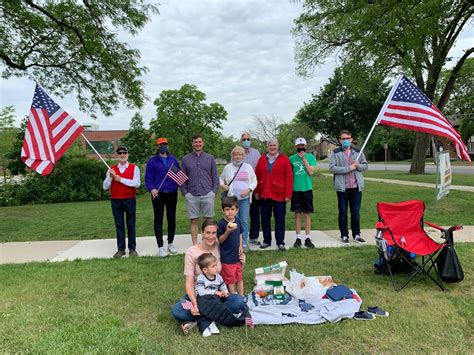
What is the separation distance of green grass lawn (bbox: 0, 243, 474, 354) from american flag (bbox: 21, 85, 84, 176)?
1640mm

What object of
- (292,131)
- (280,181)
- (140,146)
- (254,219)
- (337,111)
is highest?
(337,111)

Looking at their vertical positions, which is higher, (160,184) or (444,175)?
(160,184)

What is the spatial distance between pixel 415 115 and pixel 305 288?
11.4 feet

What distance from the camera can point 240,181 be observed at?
5898mm

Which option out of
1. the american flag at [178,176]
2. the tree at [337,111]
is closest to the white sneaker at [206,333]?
the american flag at [178,176]

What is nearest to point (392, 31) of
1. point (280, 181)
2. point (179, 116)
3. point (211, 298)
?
point (280, 181)

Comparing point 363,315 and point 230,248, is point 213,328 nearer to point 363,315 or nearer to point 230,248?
point 230,248

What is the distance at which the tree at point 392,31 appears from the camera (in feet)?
32.8

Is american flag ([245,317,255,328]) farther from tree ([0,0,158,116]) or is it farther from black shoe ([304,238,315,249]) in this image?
tree ([0,0,158,116])

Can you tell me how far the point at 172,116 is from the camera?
26.2 meters

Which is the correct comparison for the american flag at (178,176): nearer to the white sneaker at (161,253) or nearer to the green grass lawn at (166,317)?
the white sneaker at (161,253)

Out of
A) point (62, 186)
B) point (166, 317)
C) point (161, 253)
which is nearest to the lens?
point (166, 317)

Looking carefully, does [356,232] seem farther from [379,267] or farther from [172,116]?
[172,116]

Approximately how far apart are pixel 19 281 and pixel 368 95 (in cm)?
2411
